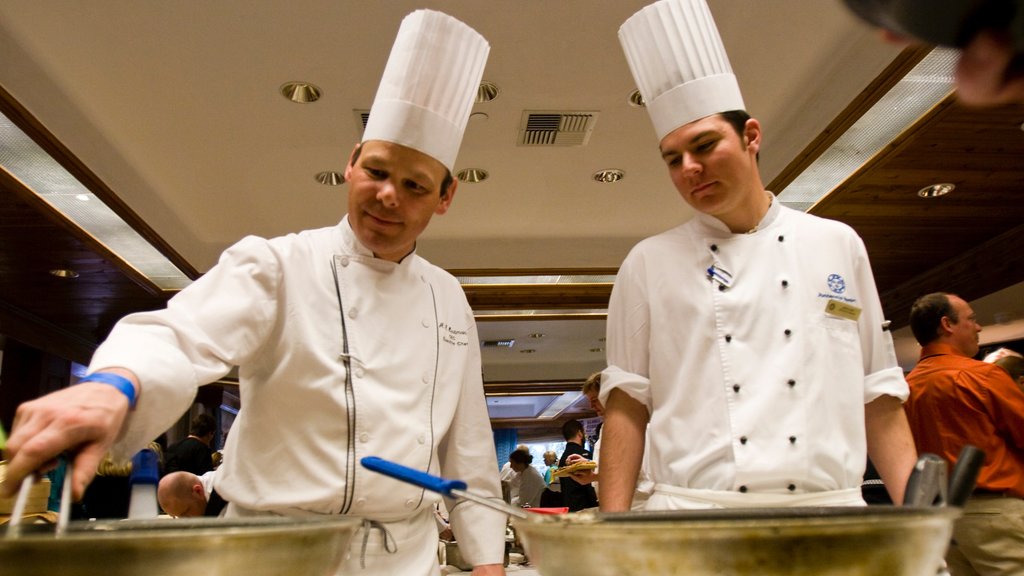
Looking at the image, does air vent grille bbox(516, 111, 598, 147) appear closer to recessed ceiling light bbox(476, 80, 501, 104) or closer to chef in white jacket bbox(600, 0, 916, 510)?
recessed ceiling light bbox(476, 80, 501, 104)

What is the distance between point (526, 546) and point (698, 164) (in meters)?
0.95

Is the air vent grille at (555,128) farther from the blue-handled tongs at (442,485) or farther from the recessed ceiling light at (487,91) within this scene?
the blue-handled tongs at (442,485)

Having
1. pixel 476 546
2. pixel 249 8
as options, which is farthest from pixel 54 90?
pixel 476 546

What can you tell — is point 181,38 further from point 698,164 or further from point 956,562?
point 956,562

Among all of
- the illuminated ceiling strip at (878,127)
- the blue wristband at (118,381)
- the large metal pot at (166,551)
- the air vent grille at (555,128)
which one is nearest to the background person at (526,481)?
the illuminated ceiling strip at (878,127)

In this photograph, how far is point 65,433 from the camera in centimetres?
67

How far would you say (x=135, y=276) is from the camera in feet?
20.0

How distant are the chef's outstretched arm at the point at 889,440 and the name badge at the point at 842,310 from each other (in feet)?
0.54

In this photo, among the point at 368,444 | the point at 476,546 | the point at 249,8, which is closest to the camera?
the point at 368,444

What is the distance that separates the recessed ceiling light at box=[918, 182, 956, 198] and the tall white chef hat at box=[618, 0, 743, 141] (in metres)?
3.69

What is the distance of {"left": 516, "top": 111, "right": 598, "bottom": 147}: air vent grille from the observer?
4184 millimetres

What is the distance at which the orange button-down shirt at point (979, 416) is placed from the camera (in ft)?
10.3

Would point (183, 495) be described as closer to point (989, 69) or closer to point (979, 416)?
point (989, 69)

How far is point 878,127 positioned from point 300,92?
3.00 m
